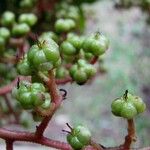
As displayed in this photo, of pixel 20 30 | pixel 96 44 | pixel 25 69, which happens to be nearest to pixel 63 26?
pixel 20 30

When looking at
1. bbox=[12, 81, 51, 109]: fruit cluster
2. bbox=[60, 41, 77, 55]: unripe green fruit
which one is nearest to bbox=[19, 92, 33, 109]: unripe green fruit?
bbox=[12, 81, 51, 109]: fruit cluster

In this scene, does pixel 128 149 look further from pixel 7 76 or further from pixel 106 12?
pixel 106 12

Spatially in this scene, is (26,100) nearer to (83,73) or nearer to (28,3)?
(83,73)

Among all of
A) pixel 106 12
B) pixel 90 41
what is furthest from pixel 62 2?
pixel 106 12

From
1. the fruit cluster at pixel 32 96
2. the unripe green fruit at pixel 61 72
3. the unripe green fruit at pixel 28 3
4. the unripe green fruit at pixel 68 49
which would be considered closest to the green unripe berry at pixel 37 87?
the fruit cluster at pixel 32 96

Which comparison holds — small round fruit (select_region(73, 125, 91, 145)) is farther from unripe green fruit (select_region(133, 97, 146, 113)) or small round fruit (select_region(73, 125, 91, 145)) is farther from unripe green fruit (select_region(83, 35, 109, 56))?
unripe green fruit (select_region(83, 35, 109, 56))

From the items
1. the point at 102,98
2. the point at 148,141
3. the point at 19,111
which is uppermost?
the point at 102,98
